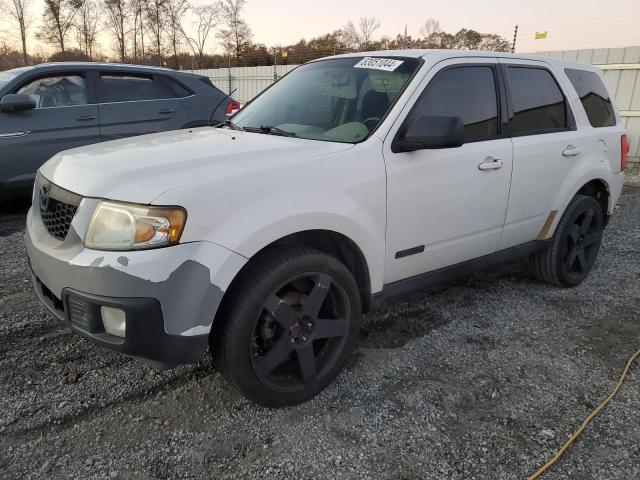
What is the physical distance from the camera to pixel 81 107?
5.61 metres

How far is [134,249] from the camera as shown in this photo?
6.26 feet

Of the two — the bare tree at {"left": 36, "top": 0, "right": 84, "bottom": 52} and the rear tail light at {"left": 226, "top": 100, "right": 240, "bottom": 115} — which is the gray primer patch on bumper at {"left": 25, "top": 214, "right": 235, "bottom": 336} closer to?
the rear tail light at {"left": 226, "top": 100, "right": 240, "bottom": 115}

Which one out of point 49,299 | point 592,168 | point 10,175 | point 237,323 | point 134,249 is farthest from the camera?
point 10,175

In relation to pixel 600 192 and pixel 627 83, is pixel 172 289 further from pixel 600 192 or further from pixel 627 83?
pixel 627 83

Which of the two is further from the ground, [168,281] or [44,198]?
[44,198]

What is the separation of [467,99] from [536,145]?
27.9 inches

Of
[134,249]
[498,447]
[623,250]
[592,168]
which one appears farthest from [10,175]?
[623,250]

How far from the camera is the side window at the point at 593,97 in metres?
3.89

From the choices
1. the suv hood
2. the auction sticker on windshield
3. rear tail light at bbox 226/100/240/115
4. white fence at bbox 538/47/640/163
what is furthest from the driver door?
white fence at bbox 538/47/640/163

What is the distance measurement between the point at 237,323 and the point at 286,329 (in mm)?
303

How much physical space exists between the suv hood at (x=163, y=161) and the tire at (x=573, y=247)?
7.64ft

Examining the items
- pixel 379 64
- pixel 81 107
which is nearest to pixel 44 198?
pixel 379 64

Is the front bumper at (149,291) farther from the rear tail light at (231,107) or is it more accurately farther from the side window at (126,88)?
the rear tail light at (231,107)

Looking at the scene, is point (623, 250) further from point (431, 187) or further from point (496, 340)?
point (431, 187)
